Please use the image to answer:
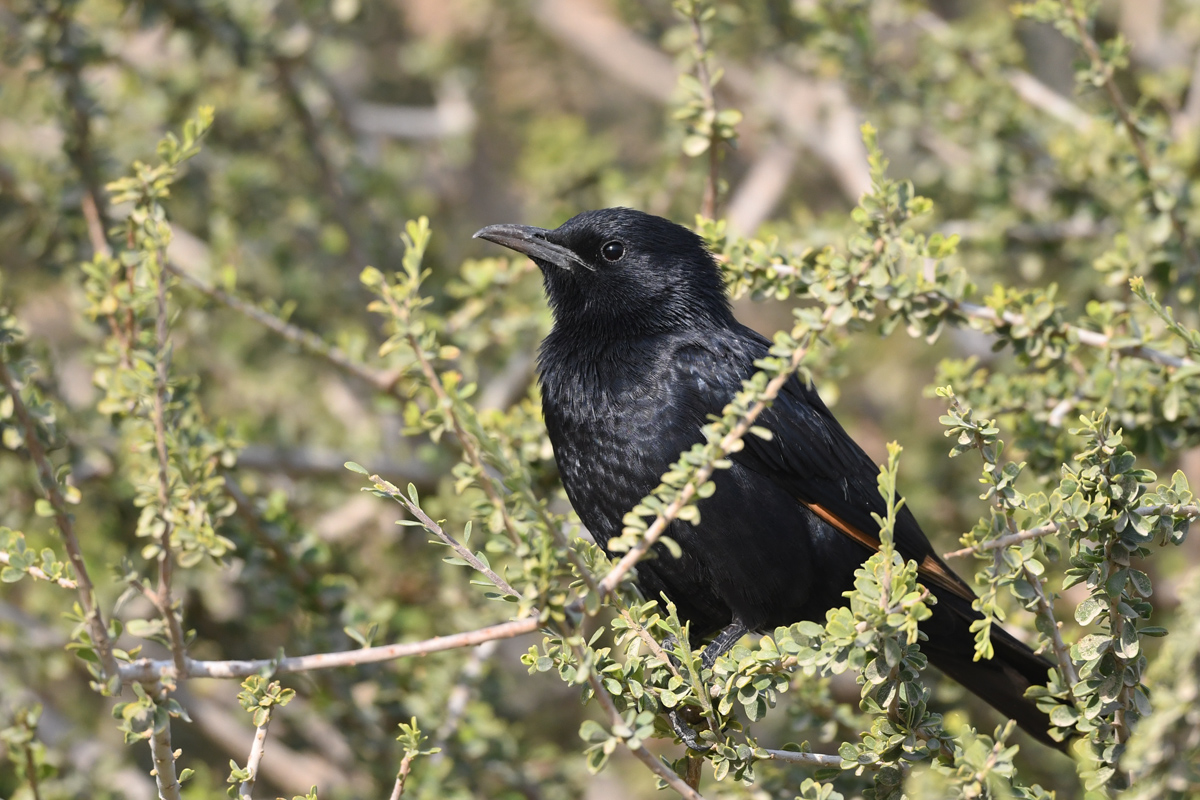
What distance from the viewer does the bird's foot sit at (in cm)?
250

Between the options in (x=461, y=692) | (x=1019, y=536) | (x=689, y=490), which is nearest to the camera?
(x=689, y=490)

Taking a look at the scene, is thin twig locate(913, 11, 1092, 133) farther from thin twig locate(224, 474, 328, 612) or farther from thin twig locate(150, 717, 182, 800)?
thin twig locate(150, 717, 182, 800)

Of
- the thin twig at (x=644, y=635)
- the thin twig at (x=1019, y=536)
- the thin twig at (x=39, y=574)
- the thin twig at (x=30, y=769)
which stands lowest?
the thin twig at (x=30, y=769)

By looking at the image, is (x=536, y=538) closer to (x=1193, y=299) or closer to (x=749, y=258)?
(x=749, y=258)

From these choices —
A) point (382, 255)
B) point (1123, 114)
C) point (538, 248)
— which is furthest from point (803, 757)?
point (382, 255)

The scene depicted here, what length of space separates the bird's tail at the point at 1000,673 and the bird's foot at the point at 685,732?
3.09 feet

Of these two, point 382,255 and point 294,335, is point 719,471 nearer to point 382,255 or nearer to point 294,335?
point 294,335

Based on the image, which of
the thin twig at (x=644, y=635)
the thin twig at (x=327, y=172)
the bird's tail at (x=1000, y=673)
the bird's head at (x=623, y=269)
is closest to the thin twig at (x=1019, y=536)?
the thin twig at (x=644, y=635)

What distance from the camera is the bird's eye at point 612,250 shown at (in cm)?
360

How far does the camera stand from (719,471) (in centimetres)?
307

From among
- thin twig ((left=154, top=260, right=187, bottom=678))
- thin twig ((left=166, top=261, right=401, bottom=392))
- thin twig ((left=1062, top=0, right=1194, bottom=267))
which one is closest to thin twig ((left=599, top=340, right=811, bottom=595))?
thin twig ((left=154, top=260, right=187, bottom=678))

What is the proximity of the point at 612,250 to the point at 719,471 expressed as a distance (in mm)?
905

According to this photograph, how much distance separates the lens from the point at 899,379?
6.91 meters

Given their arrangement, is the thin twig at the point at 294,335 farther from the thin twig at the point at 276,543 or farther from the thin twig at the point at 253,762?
the thin twig at the point at 253,762
